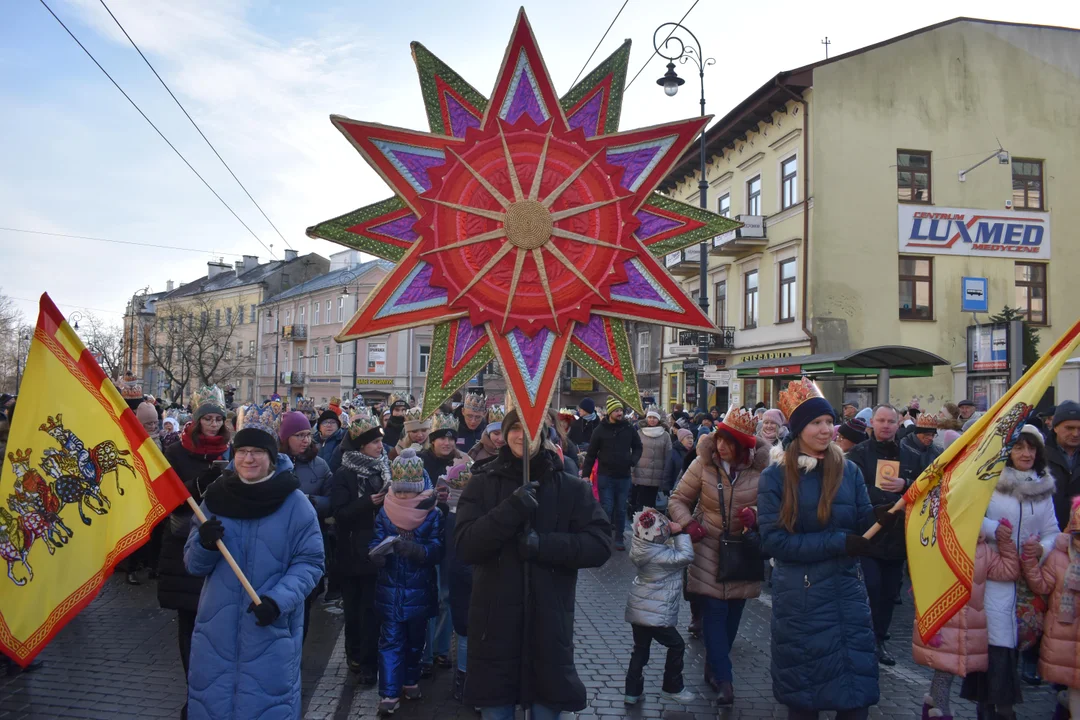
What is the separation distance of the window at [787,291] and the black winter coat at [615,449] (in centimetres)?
1610

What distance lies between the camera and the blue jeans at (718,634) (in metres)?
5.30

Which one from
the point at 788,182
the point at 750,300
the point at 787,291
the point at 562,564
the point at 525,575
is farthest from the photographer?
the point at 750,300

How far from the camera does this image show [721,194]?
3005cm

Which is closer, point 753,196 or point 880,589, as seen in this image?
point 880,589

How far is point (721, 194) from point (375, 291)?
2806 centimetres

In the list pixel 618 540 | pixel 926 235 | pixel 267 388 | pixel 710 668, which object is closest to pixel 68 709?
pixel 710 668

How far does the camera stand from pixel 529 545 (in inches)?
136

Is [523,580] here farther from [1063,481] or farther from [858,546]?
[1063,481]

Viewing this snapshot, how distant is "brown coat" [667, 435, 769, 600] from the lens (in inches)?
213

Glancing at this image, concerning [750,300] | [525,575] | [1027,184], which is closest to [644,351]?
[750,300]

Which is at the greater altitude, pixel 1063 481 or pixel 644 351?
pixel 644 351

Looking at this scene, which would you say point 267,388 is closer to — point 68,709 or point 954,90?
point 954,90

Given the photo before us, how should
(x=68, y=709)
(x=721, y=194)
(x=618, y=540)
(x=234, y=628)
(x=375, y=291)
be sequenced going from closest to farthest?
(x=375, y=291) < (x=234, y=628) < (x=68, y=709) < (x=618, y=540) < (x=721, y=194)

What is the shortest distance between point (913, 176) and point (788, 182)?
3.60 meters
